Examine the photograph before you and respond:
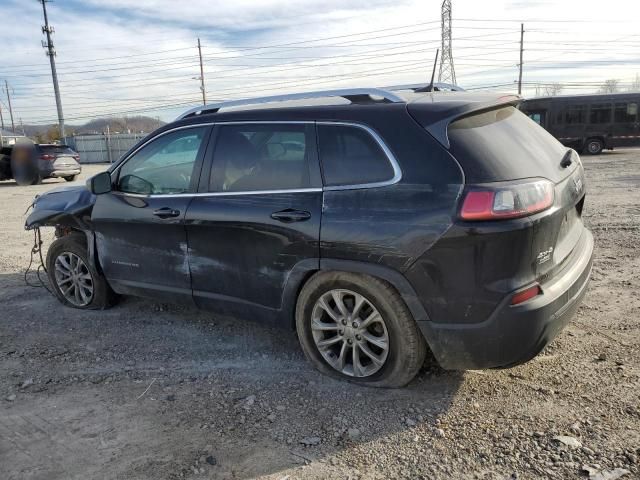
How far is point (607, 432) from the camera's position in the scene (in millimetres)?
2773

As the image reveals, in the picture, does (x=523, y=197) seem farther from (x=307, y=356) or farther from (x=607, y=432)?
(x=307, y=356)

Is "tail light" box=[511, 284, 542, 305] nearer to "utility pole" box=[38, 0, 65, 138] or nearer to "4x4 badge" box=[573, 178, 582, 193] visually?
"4x4 badge" box=[573, 178, 582, 193]

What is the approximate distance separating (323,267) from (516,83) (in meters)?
58.9

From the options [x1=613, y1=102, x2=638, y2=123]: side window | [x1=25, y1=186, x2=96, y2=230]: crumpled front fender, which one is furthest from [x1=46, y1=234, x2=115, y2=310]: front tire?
[x1=613, y1=102, x2=638, y2=123]: side window

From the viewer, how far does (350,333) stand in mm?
3328

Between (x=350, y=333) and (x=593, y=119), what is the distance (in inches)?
955

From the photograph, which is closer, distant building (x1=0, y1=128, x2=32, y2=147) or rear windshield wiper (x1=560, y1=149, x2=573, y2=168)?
rear windshield wiper (x1=560, y1=149, x2=573, y2=168)

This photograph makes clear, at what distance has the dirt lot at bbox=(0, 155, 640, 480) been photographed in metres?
2.66

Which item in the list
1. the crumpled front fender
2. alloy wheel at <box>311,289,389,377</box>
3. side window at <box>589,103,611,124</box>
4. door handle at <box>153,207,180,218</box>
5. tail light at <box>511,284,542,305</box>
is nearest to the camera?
tail light at <box>511,284,542,305</box>

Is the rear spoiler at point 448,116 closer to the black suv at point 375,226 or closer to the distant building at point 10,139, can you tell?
the black suv at point 375,226

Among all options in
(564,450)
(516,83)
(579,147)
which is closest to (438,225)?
(564,450)

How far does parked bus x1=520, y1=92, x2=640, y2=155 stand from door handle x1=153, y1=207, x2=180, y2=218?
22407 mm

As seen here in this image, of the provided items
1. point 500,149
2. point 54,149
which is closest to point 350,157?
point 500,149

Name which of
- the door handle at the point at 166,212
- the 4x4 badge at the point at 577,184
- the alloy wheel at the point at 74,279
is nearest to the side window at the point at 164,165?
the door handle at the point at 166,212
